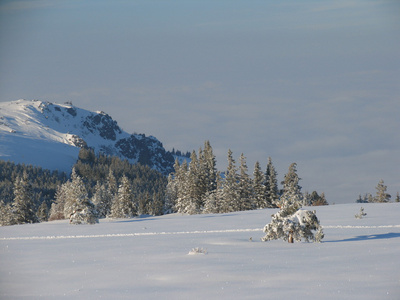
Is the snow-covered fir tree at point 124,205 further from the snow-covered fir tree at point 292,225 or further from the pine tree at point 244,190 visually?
the snow-covered fir tree at point 292,225

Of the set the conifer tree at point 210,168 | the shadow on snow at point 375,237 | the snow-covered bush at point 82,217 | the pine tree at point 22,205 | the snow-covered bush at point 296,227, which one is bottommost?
the shadow on snow at point 375,237

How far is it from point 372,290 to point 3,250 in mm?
19875

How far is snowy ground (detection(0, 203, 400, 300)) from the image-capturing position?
16812mm

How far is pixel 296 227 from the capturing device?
28.0 meters

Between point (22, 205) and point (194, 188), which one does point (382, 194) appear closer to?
point (194, 188)

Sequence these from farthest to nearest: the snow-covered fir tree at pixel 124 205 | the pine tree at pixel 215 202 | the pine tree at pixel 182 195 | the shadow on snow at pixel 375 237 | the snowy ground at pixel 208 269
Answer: the pine tree at pixel 182 195
the snow-covered fir tree at pixel 124 205
the pine tree at pixel 215 202
the shadow on snow at pixel 375 237
the snowy ground at pixel 208 269

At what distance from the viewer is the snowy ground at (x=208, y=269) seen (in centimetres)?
1681

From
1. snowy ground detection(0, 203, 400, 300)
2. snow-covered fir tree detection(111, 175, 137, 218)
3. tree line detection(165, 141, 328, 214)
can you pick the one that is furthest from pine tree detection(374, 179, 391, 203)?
snowy ground detection(0, 203, 400, 300)

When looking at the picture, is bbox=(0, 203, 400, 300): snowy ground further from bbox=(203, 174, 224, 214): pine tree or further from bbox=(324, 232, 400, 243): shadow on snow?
bbox=(203, 174, 224, 214): pine tree

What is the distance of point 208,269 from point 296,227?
360 inches

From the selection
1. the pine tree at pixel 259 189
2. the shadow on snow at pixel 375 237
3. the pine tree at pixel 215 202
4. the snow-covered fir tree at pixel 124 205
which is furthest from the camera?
the snow-covered fir tree at pixel 124 205

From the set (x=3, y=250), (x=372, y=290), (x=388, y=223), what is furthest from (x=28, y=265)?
(x=388, y=223)

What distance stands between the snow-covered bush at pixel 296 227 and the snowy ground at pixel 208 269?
1.54ft

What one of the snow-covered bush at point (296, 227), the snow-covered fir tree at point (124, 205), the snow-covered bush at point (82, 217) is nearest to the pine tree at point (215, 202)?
the snow-covered fir tree at point (124, 205)
